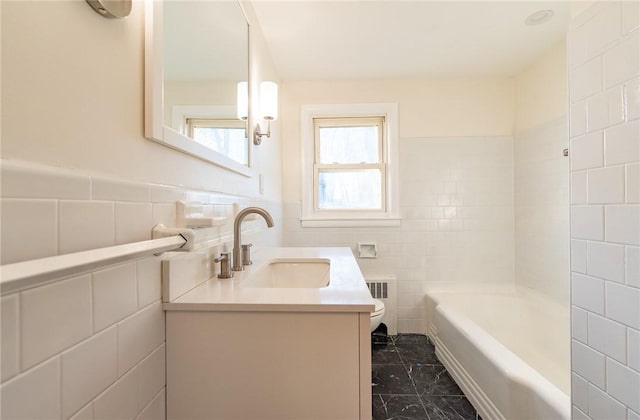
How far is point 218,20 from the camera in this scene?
1.10 metres

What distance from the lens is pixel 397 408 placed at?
1.48 metres

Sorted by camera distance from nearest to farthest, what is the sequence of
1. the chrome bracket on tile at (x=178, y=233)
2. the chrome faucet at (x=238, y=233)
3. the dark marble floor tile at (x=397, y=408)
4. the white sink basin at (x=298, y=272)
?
the chrome bracket on tile at (x=178, y=233)
the chrome faucet at (x=238, y=233)
the white sink basin at (x=298, y=272)
the dark marble floor tile at (x=397, y=408)

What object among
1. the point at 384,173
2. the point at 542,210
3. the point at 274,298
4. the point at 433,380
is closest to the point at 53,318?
A: the point at 274,298

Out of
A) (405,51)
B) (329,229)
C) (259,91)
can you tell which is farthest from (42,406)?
(405,51)

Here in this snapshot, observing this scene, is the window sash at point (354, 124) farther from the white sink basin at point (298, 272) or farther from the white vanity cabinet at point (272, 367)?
the white vanity cabinet at point (272, 367)

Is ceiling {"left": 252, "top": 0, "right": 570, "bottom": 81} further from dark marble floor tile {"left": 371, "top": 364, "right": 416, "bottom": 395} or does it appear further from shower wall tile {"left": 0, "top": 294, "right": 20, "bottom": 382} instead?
dark marble floor tile {"left": 371, "top": 364, "right": 416, "bottom": 395}

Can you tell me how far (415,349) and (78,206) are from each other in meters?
2.27

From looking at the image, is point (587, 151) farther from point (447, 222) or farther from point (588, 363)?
point (447, 222)

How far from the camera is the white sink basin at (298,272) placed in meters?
1.27

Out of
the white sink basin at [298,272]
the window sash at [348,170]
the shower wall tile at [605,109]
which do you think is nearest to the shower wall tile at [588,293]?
the shower wall tile at [605,109]

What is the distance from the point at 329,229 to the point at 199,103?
1.67 metres

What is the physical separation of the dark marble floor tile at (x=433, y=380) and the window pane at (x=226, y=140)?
5.50ft

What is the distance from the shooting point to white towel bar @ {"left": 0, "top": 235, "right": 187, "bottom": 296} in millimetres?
277

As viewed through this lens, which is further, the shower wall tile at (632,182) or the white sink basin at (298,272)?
the white sink basin at (298,272)
